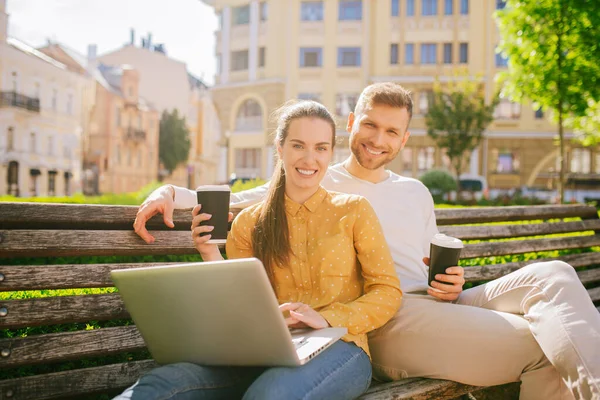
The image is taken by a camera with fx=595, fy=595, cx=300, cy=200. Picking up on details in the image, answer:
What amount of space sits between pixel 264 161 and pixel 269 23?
889cm

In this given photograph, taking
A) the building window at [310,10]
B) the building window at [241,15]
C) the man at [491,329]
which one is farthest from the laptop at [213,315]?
the building window at [241,15]

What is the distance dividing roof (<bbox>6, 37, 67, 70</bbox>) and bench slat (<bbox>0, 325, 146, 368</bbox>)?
1575 inches

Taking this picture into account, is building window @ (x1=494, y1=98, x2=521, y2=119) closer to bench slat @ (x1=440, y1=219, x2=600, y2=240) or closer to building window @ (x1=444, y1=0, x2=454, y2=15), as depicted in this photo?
building window @ (x1=444, y1=0, x2=454, y2=15)

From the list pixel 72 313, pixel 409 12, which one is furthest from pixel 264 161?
pixel 72 313

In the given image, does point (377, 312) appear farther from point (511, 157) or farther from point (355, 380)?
point (511, 157)

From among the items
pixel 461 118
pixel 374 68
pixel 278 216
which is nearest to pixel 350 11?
pixel 374 68

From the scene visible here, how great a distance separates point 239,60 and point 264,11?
3486 millimetres

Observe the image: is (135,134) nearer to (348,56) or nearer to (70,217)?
(348,56)

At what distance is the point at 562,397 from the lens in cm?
261

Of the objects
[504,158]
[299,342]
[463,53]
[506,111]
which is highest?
[463,53]

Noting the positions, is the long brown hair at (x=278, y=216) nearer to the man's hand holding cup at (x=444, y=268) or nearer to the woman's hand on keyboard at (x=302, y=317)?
the woman's hand on keyboard at (x=302, y=317)

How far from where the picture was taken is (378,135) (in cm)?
339

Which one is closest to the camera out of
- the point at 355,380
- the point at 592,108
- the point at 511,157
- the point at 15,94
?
the point at 355,380

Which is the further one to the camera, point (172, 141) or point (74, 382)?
point (172, 141)
